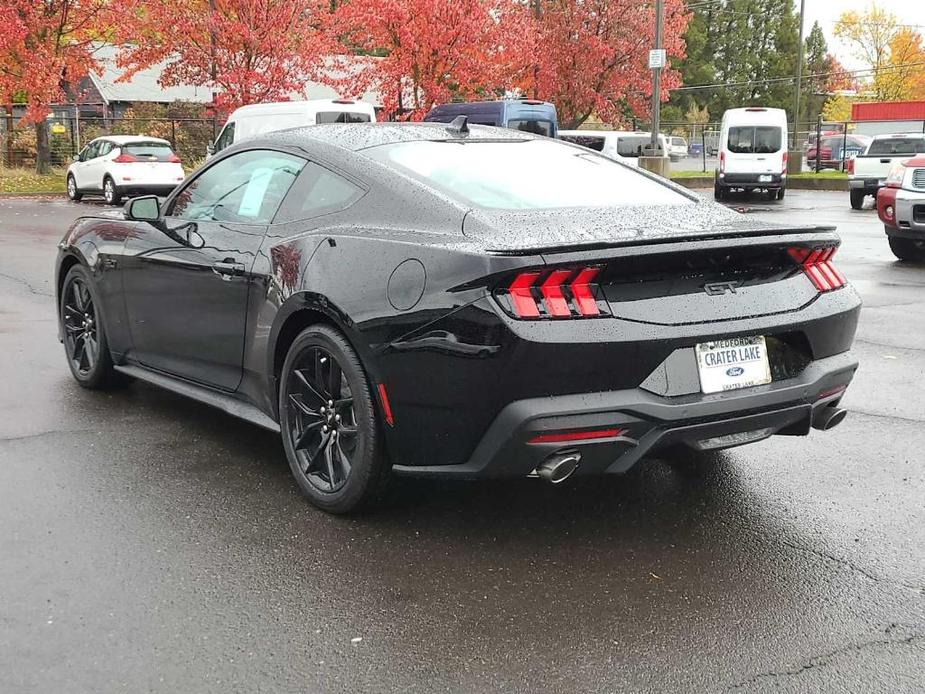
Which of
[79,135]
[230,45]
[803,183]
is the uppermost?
[230,45]

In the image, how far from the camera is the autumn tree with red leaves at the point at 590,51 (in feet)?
126

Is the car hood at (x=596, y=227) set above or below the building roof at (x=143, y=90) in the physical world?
below

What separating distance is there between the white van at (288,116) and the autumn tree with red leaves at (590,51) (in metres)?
16.3

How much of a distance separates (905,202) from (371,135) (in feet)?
30.3

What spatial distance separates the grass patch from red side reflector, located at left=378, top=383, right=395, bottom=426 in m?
26.2

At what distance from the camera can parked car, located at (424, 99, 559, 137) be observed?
82.1ft

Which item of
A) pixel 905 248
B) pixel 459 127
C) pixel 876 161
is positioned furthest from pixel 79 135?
pixel 459 127

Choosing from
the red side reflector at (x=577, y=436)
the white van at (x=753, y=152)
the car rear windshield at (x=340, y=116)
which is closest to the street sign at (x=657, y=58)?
the white van at (x=753, y=152)

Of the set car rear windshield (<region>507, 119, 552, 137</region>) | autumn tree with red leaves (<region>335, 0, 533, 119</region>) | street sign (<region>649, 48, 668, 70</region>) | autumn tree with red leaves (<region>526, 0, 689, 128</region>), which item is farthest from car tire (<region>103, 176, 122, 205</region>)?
autumn tree with red leaves (<region>526, 0, 689, 128</region>)

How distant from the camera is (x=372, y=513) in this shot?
4059 mm

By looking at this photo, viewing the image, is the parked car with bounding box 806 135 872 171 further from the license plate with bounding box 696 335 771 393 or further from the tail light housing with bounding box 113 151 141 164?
the license plate with bounding box 696 335 771 393

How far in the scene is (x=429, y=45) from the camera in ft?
101

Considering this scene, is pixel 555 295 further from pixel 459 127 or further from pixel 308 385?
pixel 459 127

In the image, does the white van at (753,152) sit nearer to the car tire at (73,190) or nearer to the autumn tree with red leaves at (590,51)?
the autumn tree with red leaves at (590,51)
